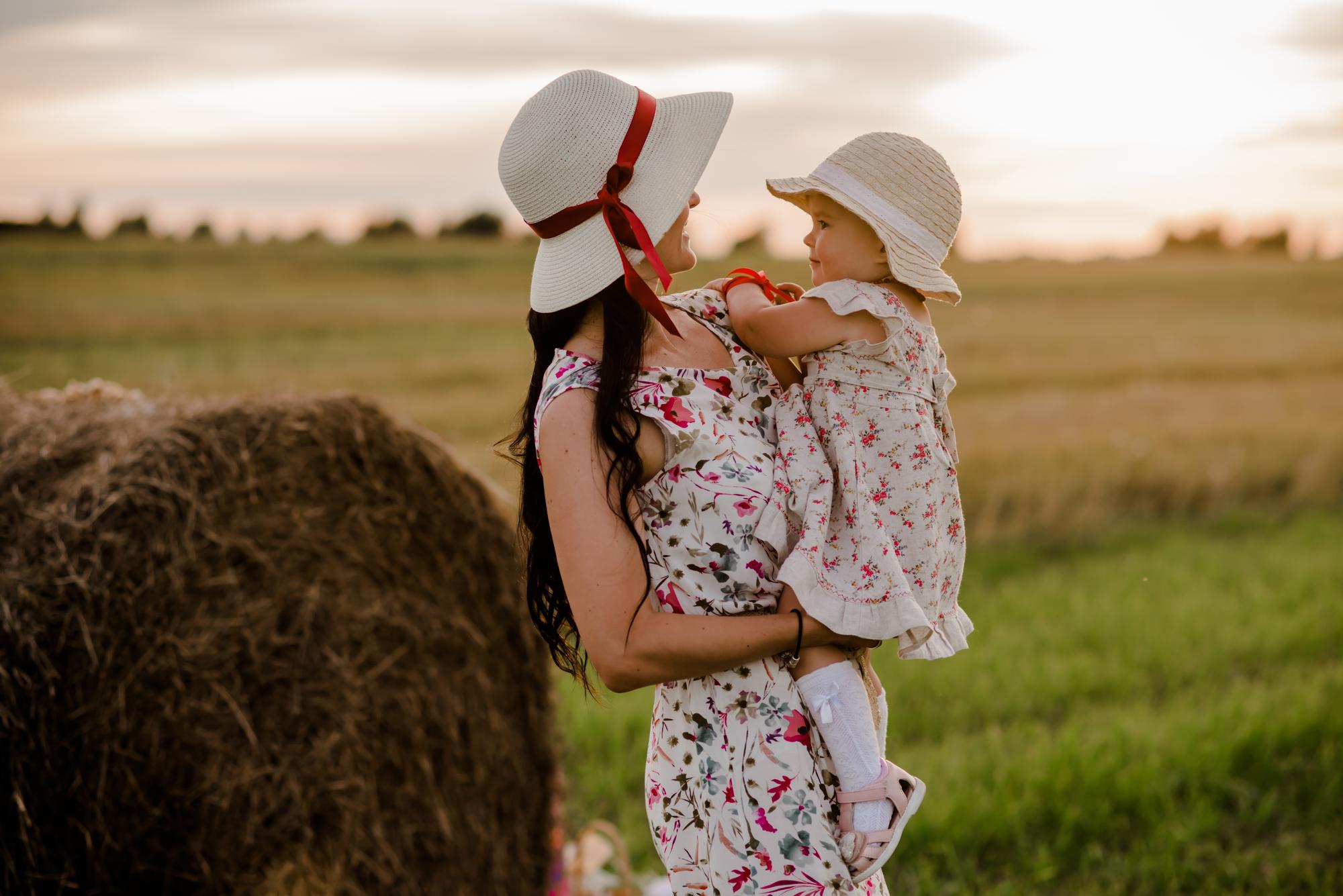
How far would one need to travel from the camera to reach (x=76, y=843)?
2.76 meters

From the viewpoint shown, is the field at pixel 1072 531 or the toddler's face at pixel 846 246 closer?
the toddler's face at pixel 846 246

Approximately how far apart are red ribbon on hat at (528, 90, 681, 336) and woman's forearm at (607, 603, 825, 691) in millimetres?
474

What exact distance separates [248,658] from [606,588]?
168 centimetres

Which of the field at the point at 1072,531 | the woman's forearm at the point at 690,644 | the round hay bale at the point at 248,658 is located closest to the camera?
the woman's forearm at the point at 690,644

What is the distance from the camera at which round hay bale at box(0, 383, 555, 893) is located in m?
2.78

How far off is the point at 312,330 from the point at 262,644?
11.7m

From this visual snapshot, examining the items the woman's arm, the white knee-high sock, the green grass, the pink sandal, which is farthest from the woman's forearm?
the green grass

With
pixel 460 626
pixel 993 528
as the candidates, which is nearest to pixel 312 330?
pixel 993 528

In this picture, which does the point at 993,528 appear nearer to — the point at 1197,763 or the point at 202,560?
the point at 1197,763

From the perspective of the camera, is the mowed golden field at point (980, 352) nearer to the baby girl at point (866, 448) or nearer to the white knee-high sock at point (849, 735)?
the baby girl at point (866, 448)

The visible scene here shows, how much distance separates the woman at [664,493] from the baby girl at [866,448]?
0.16 ft

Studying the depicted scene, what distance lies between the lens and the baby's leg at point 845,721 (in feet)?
5.82

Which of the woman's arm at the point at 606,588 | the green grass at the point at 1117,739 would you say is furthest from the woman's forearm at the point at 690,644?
the green grass at the point at 1117,739

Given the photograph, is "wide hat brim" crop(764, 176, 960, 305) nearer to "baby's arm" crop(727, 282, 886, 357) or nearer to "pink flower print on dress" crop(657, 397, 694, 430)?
"baby's arm" crop(727, 282, 886, 357)
